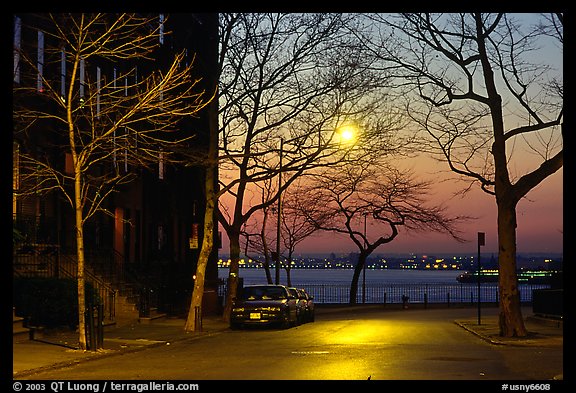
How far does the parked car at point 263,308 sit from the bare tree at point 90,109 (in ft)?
19.3

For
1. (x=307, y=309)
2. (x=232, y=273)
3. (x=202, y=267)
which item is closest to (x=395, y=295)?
(x=307, y=309)

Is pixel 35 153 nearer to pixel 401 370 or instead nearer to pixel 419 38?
pixel 419 38

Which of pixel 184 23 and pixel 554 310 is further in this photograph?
pixel 184 23

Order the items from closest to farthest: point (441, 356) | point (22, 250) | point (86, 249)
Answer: point (441, 356)
point (22, 250)
point (86, 249)

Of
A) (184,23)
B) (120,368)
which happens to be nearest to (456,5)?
(120,368)

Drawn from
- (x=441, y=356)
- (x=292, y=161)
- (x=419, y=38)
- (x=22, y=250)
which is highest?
(x=419, y=38)

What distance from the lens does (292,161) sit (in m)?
34.0

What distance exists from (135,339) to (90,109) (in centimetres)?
661

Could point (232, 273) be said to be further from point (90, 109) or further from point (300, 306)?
point (90, 109)

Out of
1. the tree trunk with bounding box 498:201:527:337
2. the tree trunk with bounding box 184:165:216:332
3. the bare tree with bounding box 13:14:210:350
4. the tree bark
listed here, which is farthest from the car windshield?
the tree trunk with bounding box 498:201:527:337

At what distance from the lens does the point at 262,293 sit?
33969 millimetres

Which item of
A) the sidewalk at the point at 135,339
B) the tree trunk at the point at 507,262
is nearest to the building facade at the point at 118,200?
the sidewalk at the point at 135,339

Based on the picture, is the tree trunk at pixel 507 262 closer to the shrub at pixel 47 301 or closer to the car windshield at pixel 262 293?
the car windshield at pixel 262 293

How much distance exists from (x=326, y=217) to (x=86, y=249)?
24.2 m
